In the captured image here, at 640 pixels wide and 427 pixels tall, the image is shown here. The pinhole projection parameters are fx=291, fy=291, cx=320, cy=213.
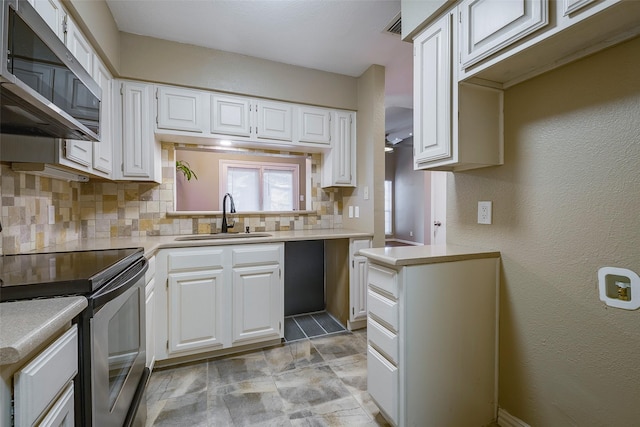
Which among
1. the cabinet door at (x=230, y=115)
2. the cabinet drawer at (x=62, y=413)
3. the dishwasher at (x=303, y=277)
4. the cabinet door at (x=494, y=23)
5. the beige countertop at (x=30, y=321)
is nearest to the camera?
the beige countertop at (x=30, y=321)

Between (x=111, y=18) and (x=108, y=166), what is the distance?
40.3 inches

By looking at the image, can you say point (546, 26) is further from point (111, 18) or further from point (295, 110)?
point (111, 18)

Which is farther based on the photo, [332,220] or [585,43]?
[332,220]

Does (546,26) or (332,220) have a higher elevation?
(546,26)

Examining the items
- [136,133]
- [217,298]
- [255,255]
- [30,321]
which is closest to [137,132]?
[136,133]

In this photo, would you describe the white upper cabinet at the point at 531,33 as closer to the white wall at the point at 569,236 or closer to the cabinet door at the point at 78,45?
the white wall at the point at 569,236

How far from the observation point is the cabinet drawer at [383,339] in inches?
53.6

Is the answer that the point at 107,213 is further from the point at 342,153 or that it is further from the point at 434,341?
the point at 434,341

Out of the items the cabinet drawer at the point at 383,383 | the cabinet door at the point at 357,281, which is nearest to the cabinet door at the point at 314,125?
the cabinet door at the point at 357,281

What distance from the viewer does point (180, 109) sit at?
2367mm

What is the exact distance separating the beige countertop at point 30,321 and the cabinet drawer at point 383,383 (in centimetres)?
125

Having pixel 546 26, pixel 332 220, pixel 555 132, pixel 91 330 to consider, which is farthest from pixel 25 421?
pixel 332 220

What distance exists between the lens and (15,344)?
1.78ft

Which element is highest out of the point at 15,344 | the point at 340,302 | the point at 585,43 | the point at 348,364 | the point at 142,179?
the point at 585,43
